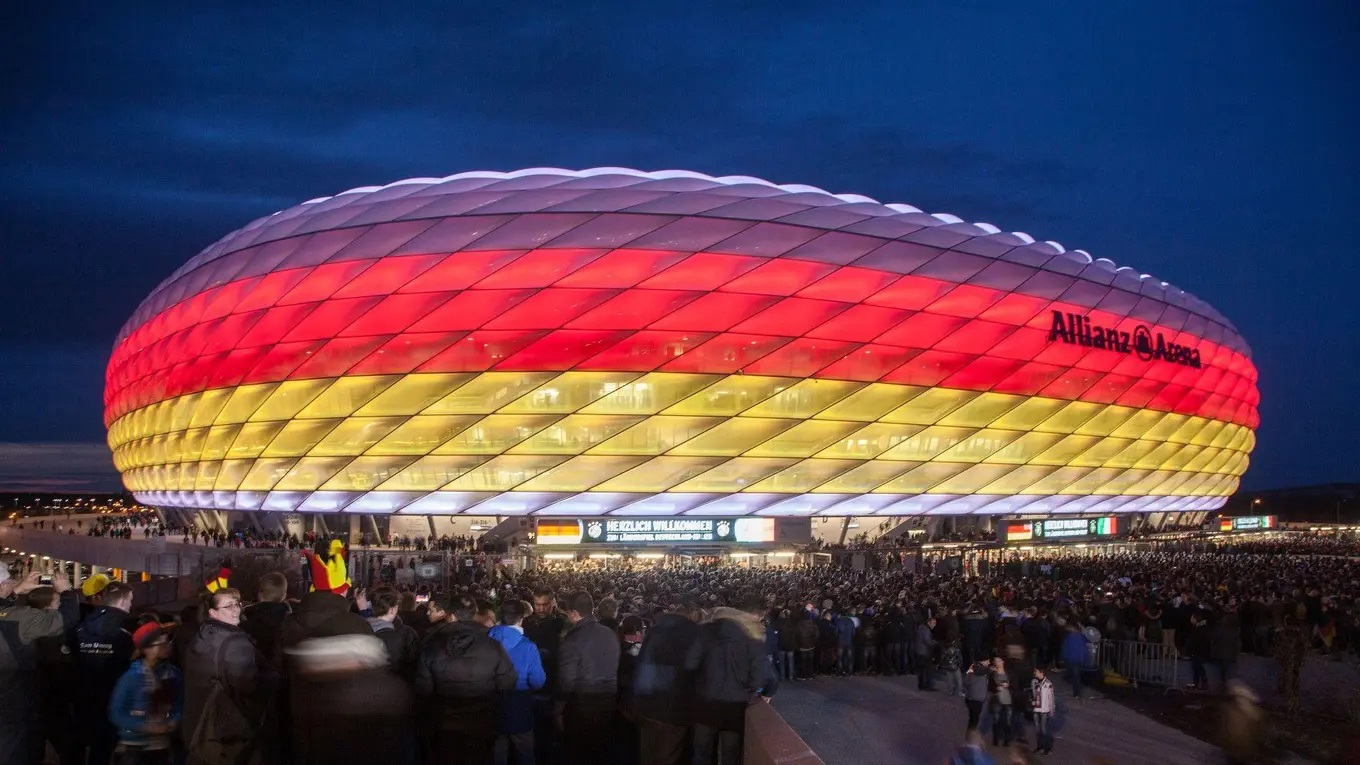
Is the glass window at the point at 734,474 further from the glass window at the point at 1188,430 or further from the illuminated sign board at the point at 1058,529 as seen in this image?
the glass window at the point at 1188,430

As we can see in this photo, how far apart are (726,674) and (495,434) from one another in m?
26.4

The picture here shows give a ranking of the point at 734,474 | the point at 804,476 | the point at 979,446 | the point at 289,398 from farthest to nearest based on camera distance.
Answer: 1. the point at 979,446
2. the point at 804,476
3. the point at 734,474
4. the point at 289,398

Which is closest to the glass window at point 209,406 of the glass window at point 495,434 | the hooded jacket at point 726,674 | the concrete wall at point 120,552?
the concrete wall at point 120,552

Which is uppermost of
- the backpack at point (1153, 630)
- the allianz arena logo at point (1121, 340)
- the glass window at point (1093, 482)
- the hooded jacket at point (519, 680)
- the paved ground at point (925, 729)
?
the allianz arena logo at point (1121, 340)

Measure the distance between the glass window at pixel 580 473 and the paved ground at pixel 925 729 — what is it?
17760 mm

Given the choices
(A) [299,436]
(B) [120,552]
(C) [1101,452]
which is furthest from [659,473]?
(B) [120,552]

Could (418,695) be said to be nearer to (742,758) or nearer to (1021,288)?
(742,758)

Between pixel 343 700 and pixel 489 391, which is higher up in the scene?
pixel 489 391

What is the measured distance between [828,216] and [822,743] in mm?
25360

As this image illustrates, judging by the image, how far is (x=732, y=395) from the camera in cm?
3269

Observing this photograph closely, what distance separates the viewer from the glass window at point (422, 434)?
3219 centimetres

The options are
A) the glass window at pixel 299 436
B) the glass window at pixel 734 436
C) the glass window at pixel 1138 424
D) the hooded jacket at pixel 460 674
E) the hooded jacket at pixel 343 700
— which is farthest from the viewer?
the glass window at pixel 1138 424

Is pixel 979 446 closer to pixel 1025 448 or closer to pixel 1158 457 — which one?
A: pixel 1025 448

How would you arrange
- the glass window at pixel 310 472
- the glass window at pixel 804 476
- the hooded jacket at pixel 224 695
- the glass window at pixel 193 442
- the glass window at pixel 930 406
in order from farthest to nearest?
the glass window at pixel 193 442
the glass window at pixel 930 406
the glass window at pixel 804 476
the glass window at pixel 310 472
the hooded jacket at pixel 224 695
